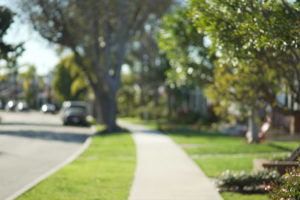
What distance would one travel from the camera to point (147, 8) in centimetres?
2638

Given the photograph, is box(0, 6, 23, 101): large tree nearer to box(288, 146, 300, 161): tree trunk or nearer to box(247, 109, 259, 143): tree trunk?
box(288, 146, 300, 161): tree trunk

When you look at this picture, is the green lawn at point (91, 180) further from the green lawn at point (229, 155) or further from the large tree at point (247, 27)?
the large tree at point (247, 27)

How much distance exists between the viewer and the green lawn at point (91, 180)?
26.6 ft

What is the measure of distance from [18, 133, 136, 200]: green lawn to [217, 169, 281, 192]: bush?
6.65ft

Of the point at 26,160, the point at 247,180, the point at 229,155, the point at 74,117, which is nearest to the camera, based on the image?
the point at 247,180

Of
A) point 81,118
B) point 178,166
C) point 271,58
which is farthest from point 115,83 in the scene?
point 271,58

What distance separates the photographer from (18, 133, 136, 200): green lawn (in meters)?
8.11

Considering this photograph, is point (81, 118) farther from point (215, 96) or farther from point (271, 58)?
point (271, 58)

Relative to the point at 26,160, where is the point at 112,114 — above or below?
above

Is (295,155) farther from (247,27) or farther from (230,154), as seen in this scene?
(230,154)

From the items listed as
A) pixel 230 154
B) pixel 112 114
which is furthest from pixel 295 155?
pixel 112 114

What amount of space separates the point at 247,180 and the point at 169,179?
2043 millimetres

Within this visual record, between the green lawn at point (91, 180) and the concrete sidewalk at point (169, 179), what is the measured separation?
28cm

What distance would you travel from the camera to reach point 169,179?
32.1 feet
